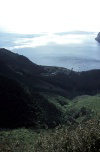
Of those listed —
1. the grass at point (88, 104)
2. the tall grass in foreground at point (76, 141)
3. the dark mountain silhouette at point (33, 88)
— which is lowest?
the grass at point (88, 104)

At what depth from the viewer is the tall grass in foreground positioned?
583 inches

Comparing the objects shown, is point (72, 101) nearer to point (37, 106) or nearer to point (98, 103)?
point (98, 103)

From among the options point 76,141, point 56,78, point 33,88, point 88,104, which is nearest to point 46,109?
point 88,104

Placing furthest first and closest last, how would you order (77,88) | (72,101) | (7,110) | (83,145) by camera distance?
(77,88)
(72,101)
(7,110)
(83,145)

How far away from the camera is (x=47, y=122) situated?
77812mm

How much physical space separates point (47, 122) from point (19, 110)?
6947 mm

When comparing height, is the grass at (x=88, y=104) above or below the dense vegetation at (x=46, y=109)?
below

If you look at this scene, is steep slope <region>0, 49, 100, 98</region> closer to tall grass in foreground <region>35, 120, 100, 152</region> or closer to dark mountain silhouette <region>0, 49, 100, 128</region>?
dark mountain silhouette <region>0, 49, 100, 128</region>

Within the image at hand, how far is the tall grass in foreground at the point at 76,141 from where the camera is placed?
1480cm

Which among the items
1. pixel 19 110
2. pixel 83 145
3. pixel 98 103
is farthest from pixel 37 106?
pixel 83 145

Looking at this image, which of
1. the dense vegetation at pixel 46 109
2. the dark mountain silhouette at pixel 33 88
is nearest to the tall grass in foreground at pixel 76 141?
the dense vegetation at pixel 46 109

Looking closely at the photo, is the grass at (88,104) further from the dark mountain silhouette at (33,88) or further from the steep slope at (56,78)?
the steep slope at (56,78)

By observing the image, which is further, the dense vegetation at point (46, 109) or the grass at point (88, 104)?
the grass at point (88, 104)

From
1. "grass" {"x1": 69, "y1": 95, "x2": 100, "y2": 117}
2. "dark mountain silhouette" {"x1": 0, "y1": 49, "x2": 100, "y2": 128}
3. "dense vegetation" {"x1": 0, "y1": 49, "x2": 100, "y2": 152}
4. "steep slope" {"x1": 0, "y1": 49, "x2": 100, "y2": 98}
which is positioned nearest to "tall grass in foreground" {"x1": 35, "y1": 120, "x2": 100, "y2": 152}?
"dense vegetation" {"x1": 0, "y1": 49, "x2": 100, "y2": 152}
